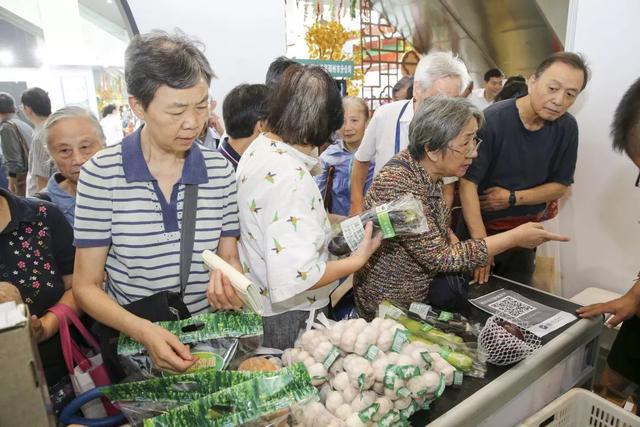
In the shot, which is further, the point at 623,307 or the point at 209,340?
the point at 623,307

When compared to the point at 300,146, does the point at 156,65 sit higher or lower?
higher

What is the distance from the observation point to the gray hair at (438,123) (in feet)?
4.86

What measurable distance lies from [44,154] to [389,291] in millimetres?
2991

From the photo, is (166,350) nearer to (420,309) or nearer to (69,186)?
(420,309)

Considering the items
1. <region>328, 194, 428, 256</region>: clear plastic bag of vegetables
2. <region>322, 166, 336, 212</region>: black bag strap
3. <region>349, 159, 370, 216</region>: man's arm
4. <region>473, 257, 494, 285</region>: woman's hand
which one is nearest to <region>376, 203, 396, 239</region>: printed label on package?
<region>328, 194, 428, 256</region>: clear plastic bag of vegetables

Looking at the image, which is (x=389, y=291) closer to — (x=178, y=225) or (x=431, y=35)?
(x=178, y=225)

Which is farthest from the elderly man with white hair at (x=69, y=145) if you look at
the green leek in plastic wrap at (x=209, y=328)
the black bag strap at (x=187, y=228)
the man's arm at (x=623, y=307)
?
the man's arm at (x=623, y=307)

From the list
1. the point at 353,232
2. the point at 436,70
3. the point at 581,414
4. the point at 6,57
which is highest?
the point at 6,57

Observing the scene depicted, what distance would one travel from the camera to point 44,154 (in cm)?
318

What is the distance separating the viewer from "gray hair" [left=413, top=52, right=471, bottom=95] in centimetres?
215

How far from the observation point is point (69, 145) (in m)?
1.73

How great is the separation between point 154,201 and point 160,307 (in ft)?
0.96

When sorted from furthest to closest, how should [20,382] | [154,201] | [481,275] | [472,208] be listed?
[472,208] < [481,275] < [154,201] < [20,382]

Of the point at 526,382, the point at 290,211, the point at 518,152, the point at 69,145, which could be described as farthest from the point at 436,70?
the point at 69,145
